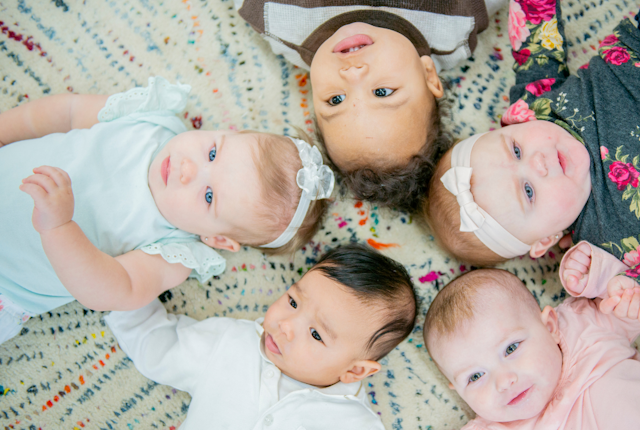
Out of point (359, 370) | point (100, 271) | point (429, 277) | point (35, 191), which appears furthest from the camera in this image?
point (429, 277)

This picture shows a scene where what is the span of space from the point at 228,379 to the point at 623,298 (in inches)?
50.7

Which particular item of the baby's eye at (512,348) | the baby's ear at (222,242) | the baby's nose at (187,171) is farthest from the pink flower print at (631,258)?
the baby's nose at (187,171)

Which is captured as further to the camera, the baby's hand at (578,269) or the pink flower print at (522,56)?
the pink flower print at (522,56)

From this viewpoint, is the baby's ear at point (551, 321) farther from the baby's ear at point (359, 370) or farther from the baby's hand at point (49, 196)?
the baby's hand at point (49, 196)

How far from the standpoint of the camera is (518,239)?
1.50 metres

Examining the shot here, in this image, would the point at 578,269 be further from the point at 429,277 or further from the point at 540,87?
the point at 540,87

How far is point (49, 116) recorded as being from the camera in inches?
61.9

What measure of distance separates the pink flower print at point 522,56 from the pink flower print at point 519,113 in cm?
19

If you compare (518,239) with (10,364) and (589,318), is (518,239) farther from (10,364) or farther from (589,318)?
(10,364)

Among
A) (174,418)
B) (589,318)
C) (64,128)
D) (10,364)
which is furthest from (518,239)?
(10,364)

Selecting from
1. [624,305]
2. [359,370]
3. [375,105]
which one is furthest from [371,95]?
[624,305]

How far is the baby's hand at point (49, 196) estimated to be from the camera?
1154mm

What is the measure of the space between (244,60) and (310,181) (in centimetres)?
70

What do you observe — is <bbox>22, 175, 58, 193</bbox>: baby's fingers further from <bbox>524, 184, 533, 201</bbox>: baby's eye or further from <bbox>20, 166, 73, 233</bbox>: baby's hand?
<bbox>524, 184, 533, 201</bbox>: baby's eye
